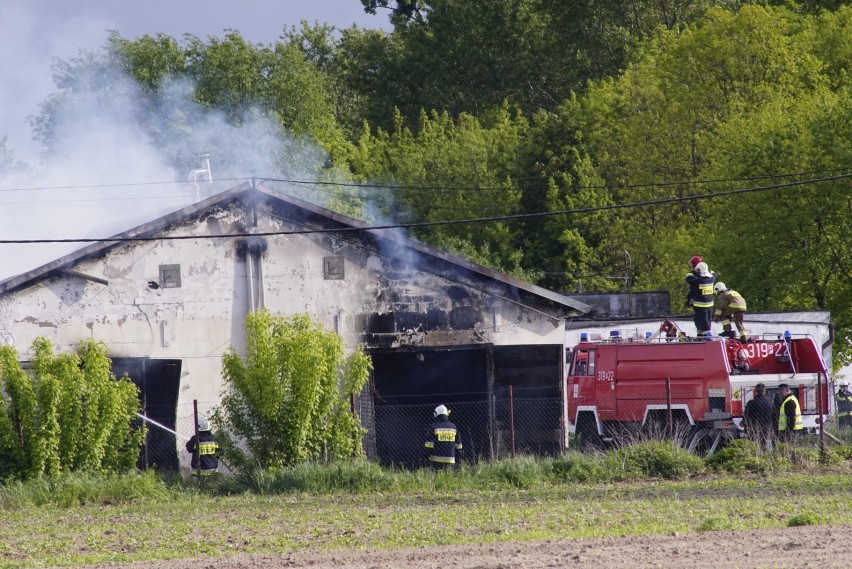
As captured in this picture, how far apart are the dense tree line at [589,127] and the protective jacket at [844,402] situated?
5096mm

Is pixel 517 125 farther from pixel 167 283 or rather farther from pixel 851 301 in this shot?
pixel 167 283

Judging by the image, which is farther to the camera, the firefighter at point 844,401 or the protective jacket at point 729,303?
the firefighter at point 844,401

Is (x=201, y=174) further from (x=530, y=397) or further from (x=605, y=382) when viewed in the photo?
(x=605, y=382)

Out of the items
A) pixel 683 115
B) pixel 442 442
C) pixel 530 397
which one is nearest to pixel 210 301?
pixel 442 442

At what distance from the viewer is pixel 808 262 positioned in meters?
35.7

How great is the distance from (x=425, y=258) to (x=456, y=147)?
114 ft

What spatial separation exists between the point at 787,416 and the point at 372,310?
7385mm

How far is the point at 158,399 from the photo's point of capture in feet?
76.1

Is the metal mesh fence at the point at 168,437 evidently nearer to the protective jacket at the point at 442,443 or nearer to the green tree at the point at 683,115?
the protective jacket at the point at 442,443

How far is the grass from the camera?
14508mm

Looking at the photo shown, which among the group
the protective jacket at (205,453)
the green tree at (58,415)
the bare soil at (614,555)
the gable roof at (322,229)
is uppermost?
the gable roof at (322,229)

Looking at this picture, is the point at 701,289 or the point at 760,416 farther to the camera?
the point at 701,289

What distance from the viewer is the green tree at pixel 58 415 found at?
1995 cm

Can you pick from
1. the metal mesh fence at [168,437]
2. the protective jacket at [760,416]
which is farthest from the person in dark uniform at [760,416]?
the metal mesh fence at [168,437]
